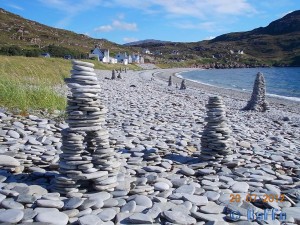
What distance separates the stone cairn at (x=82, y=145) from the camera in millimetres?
5336

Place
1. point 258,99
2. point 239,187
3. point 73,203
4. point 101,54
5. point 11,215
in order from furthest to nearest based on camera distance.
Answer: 1. point 101,54
2. point 258,99
3. point 239,187
4. point 73,203
5. point 11,215

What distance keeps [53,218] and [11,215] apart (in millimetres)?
516

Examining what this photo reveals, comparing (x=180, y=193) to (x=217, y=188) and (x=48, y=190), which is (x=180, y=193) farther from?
(x=48, y=190)

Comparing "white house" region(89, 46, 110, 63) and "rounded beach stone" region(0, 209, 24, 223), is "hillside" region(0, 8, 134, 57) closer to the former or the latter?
"white house" region(89, 46, 110, 63)

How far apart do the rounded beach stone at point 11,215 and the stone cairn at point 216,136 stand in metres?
4.47

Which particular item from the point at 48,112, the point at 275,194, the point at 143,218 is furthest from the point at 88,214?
the point at 48,112

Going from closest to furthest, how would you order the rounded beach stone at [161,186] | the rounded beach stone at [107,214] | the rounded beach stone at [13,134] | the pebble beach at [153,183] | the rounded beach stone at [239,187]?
the rounded beach stone at [107,214], the pebble beach at [153,183], the rounded beach stone at [161,186], the rounded beach stone at [239,187], the rounded beach stone at [13,134]

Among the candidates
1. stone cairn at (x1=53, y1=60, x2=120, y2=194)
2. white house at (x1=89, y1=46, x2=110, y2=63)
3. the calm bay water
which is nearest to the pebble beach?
stone cairn at (x1=53, y1=60, x2=120, y2=194)

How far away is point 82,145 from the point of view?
556cm

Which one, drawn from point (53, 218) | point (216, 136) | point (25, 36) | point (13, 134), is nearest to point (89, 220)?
point (53, 218)

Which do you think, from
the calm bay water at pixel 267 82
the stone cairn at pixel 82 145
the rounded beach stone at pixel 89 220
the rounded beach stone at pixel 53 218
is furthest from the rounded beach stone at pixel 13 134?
the calm bay water at pixel 267 82

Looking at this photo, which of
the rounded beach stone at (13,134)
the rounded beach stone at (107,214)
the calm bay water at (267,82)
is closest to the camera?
the rounded beach stone at (107,214)

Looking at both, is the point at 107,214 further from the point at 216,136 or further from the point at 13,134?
the point at 13,134

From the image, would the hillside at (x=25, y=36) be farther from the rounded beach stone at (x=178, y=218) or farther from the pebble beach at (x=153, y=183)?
the rounded beach stone at (x=178, y=218)
